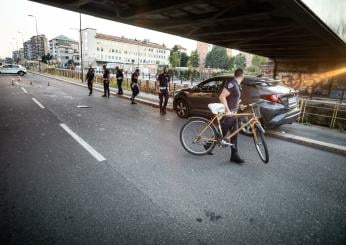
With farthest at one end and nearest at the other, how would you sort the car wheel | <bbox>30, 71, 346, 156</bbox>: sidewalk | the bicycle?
the car wheel
<bbox>30, 71, 346, 156</bbox>: sidewalk
the bicycle

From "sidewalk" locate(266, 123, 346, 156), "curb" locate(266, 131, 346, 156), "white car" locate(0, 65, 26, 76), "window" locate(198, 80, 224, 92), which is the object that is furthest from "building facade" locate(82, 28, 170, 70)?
"curb" locate(266, 131, 346, 156)

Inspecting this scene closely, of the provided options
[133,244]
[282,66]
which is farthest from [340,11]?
[282,66]

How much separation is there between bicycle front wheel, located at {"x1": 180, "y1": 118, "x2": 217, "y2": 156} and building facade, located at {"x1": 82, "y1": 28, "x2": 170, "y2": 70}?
7770cm

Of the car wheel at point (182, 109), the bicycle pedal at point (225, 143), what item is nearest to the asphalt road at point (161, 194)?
the bicycle pedal at point (225, 143)

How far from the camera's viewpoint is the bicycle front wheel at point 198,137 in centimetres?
498

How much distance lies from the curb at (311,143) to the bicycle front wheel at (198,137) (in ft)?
9.83

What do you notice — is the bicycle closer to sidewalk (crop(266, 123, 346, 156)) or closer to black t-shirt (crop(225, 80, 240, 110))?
black t-shirt (crop(225, 80, 240, 110))

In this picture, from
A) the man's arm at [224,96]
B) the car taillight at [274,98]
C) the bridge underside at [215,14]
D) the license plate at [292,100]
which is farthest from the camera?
the bridge underside at [215,14]

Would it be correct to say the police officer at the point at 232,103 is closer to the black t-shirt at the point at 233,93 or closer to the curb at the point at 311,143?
the black t-shirt at the point at 233,93

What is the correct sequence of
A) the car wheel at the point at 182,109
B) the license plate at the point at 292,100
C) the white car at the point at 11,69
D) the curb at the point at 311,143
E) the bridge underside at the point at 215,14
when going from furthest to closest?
the white car at the point at 11,69
the car wheel at the point at 182,109
the bridge underside at the point at 215,14
the license plate at the point at 292,100
the curb at the point at 311,143

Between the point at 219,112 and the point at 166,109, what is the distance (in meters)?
6.47

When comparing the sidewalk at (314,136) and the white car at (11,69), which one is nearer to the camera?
the sidewalk at (314,136)

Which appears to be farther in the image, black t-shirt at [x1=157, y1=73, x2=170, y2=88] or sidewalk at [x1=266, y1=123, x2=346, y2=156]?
black t-shirt at [x1=157, y1=73, x2=170, y2=88]

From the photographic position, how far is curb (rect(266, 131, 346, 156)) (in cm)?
563
